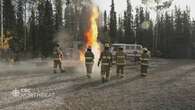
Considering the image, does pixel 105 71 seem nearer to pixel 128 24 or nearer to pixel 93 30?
pixel 93 30

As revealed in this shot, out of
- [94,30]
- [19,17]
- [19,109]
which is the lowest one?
[19,109]

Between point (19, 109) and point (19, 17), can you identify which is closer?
point (19, 109)

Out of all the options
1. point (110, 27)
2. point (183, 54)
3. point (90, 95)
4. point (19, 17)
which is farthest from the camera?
point (110, 27)

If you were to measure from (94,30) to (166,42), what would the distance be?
129ft

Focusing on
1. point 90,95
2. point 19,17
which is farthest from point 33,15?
point 90,95

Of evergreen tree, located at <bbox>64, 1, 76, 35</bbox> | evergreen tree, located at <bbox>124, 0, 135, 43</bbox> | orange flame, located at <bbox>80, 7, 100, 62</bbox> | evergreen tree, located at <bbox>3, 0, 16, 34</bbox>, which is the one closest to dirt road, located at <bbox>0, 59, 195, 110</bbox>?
orange flame, located at <bbox>80, 7, 100, 62</bbox>

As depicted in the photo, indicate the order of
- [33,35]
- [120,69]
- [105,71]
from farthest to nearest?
1. [33,35]
2. [120,69]
3. [105,71]

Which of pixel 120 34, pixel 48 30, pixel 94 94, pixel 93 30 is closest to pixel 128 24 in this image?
pixel 120 34

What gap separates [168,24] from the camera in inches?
3393

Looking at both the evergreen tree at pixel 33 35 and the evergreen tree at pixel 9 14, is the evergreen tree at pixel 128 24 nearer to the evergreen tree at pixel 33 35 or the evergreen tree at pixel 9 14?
the evergreen tree at pixel 33 35

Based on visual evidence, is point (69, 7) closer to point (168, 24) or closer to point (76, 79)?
point (168, 24)

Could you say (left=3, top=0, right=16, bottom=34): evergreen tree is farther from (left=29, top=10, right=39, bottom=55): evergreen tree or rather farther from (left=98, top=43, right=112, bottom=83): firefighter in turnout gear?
(left=98, top=43, right=112, bottom=83): firefighter in turnout gear

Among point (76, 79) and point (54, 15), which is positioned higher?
point (54, 15)

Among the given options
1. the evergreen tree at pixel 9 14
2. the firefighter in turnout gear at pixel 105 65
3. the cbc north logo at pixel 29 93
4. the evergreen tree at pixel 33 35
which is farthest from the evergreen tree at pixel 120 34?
the cbc north logo at pixel 29 93
